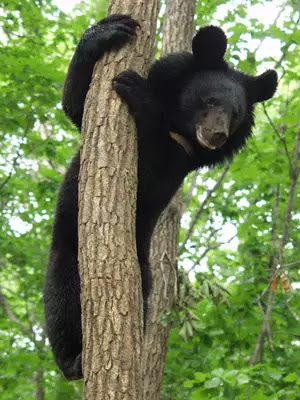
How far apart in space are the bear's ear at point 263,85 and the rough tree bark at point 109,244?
1.37m

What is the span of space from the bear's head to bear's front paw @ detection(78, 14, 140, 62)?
19.1 inches

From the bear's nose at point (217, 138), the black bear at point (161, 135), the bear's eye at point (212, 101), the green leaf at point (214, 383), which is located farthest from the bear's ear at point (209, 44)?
the green leaf at point (214, 383)

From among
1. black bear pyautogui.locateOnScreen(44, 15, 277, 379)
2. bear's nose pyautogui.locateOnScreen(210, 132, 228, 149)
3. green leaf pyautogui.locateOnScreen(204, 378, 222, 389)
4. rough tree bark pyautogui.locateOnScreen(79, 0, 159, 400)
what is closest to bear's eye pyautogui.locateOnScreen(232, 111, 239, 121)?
black bear pyautogui.locateOnScreen(44, 15, 277, 379)

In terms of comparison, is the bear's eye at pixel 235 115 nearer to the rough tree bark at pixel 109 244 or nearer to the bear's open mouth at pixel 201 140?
the bear's open mouth at pixel 201 140

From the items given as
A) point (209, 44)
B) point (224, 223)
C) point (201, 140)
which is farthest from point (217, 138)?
point (224, 223)

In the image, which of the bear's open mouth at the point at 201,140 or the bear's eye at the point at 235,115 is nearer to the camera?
the bear's open mouth at the point at 201,140

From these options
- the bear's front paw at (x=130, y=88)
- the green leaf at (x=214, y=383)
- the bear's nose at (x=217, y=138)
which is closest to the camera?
Answer: the bear's front paw at (x=130, y=88)

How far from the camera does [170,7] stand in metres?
6.50

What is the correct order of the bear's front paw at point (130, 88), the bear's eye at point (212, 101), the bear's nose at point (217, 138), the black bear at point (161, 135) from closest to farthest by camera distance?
the bear's front paw at point (130, 88), the bear's nose at point (217, 138), the black bear at point (161, 135), the bear's eye at point (212, 101)

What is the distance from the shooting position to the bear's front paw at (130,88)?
337cm

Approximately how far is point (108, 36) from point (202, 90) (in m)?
0.90

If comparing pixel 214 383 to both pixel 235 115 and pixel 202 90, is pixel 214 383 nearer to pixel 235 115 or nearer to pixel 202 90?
pixel 235 115

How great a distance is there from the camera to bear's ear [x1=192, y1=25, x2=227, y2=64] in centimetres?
410

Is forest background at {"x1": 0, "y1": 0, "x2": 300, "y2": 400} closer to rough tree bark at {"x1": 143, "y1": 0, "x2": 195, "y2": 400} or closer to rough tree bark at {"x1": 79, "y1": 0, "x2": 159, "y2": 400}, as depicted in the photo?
rough tree bark at {"x1": 143, "y1": 0, "x2": 195, "y2": 400}
